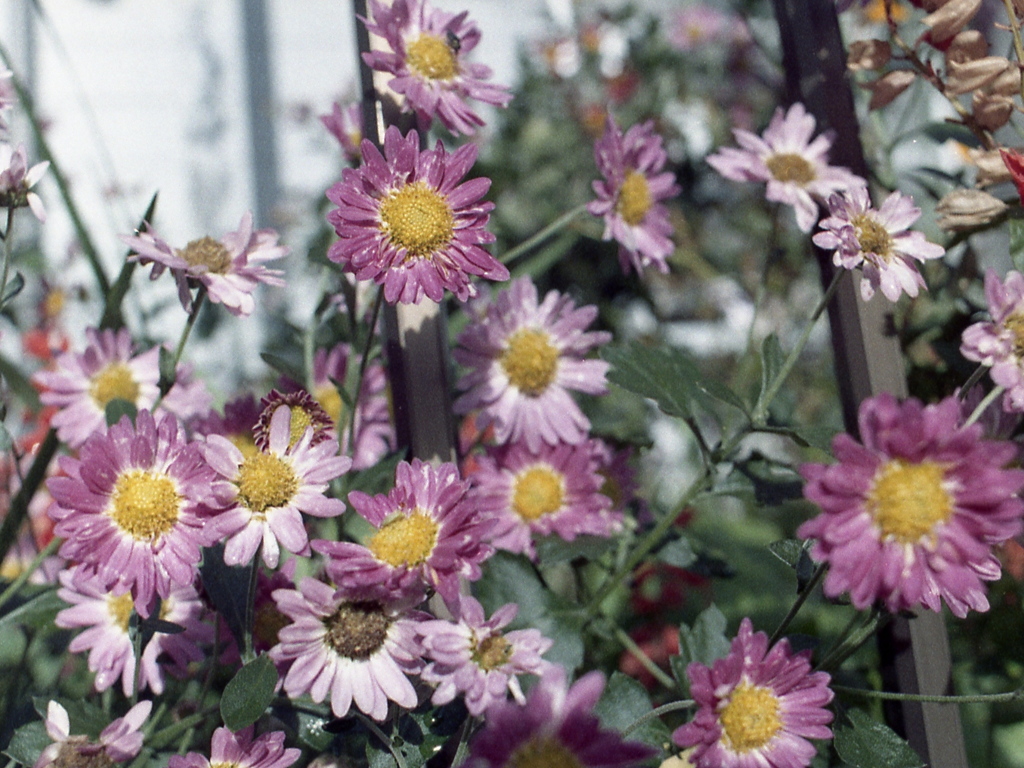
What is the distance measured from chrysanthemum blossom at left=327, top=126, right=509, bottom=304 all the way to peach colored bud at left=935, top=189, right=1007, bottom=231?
1.21 ft

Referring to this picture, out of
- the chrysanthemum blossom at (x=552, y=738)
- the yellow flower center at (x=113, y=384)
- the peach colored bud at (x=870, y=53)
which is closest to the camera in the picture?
the chrysanthemum blossom at (x=552, y=738)

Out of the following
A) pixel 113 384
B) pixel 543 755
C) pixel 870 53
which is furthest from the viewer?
pixel 113 384

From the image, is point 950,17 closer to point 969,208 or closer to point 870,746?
point 969,208

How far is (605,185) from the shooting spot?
75 centimetres

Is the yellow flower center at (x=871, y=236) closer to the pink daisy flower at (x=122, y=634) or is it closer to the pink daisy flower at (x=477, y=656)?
the pink daisy flower at (x=477, y=656)

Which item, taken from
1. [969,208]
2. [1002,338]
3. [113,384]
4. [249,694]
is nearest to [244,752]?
[249,694]

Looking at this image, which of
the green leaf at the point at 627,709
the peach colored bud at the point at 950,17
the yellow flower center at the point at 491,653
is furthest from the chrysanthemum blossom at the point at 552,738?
the peach colored bud at the point at 950,17

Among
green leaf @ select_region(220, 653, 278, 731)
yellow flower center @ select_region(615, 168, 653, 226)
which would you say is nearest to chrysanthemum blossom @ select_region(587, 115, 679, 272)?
yellow flower center @ select_region(615, 168, 653, 226)

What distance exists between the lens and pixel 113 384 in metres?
0.80

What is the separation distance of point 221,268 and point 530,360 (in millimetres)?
269

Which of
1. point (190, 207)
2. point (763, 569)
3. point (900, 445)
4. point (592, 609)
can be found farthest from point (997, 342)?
point (190, 207)

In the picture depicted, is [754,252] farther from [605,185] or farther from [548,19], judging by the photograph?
[605,185]

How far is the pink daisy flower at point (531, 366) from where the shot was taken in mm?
727

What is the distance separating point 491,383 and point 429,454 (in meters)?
0.13
